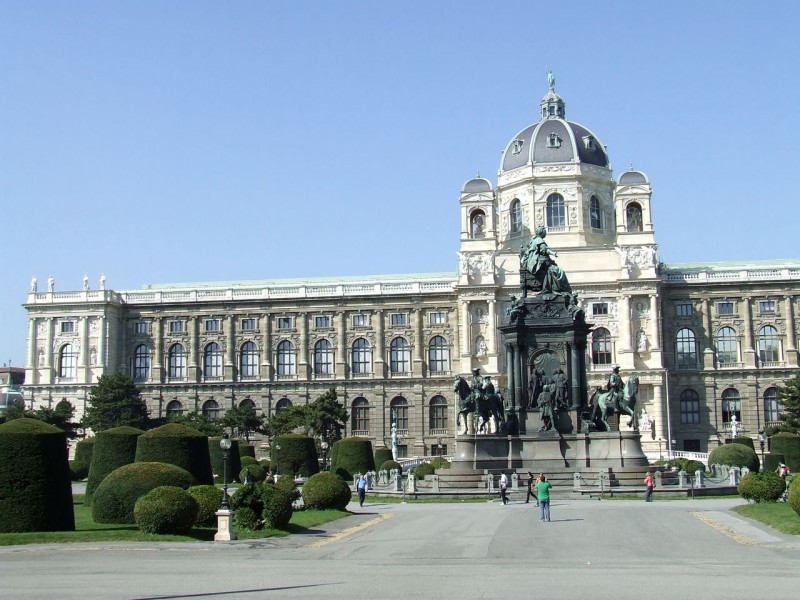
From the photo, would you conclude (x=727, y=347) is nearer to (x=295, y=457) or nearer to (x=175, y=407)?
(x=295, y=457)

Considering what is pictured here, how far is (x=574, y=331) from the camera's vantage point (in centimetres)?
4900

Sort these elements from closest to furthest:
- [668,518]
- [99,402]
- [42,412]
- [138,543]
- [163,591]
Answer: [163,591]
[138,543]
[668,518]
[42,412]
[99,402]

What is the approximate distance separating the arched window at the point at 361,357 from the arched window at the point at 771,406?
1464 inches

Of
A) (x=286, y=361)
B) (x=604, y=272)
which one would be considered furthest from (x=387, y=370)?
(x=604, y=272)

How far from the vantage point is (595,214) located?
111m

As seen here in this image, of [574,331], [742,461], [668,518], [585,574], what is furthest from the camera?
[742,461]

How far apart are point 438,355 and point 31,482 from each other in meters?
79.1

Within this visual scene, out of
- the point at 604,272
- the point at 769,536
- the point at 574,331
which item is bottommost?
the point at 769,536

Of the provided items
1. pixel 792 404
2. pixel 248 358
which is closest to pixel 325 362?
pixel 248 358

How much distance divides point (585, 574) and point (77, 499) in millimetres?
32789

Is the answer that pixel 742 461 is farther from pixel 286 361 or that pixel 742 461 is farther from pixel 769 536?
pixel 286 361

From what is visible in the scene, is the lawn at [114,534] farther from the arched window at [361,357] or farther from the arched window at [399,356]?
the arched window at [361,357]

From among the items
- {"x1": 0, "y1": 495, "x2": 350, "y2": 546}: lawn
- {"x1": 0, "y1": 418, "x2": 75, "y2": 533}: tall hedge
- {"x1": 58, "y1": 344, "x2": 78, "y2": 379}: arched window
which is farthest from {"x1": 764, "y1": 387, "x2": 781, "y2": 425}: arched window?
{"x1": 0, "y1": 418, "x2": 75, "y2": 533}: tall hedge

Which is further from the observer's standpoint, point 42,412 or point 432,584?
point 42,412
